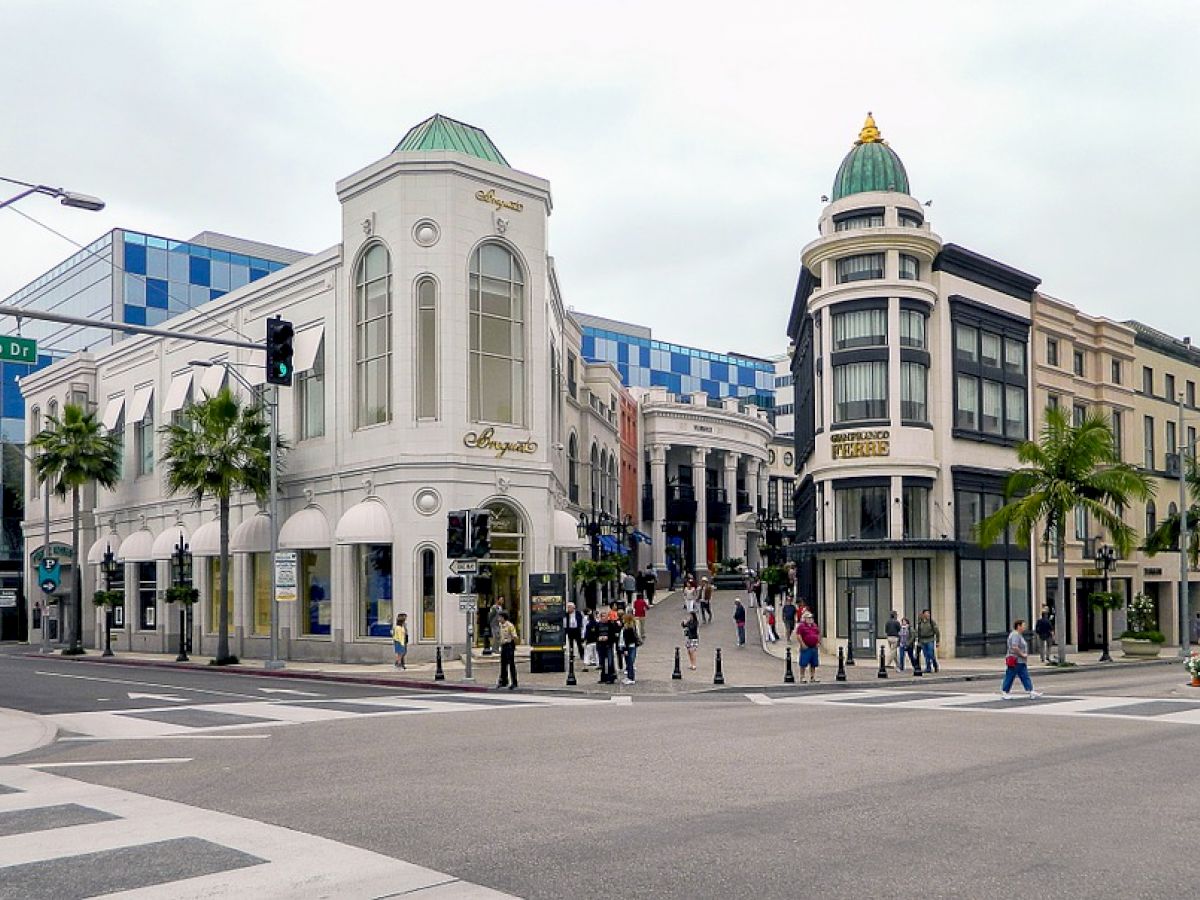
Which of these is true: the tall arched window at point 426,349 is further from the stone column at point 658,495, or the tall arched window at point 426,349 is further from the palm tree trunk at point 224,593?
the stone column at point 658,495

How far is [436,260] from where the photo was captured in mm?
37000

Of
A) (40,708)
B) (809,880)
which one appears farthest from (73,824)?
(40,708)

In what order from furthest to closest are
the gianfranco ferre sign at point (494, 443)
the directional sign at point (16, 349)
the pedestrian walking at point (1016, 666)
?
the gianfranco ferre sign at point (494, 443) < the pedestrian walking at point (1016, 666) < the directional sign at point (16, 349)

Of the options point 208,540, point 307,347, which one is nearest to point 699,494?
point 208,540

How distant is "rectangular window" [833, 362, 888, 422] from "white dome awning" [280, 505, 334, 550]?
55.9ft

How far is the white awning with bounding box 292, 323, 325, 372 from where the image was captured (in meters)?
40.7

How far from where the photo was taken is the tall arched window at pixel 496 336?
123 ft

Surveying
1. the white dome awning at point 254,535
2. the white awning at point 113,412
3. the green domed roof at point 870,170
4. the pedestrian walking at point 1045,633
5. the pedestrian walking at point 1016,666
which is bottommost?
the pedestrian walking at point 1045,633

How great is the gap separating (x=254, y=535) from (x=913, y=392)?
75.5 feet

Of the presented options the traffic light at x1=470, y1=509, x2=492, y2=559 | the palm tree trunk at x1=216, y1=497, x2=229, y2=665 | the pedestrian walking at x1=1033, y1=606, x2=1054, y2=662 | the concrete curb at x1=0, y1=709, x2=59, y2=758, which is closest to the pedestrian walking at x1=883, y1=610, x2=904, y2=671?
the pedestrian walking at x1=1033, y1=606, x2=1054, y2=662

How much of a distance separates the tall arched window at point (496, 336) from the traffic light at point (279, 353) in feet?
52.4

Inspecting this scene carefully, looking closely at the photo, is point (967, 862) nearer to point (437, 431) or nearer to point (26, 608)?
point (437, 431)

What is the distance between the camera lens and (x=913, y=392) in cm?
3975

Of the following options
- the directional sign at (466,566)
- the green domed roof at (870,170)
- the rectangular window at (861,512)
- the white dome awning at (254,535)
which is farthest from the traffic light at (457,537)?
the green domed roof at (870,170)
